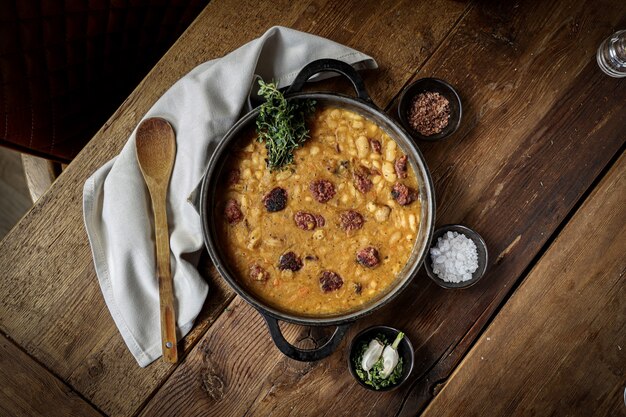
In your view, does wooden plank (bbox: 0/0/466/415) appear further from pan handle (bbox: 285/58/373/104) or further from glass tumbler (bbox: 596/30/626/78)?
glass tumbler (bbox: 596/30/626/78)

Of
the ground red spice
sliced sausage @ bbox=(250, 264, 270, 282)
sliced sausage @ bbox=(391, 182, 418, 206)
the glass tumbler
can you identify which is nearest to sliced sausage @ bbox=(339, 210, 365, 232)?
sliced sausage @ bbox=(391, 182, 418, 206)

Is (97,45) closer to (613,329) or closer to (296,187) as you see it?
(296,187)

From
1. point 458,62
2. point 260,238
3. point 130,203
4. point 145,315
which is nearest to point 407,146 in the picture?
point 458,62

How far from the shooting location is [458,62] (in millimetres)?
2480

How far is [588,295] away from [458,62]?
4.14ft

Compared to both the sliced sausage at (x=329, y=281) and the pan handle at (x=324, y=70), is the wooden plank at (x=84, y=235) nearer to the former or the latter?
the pan handle at (x=324, y=70)

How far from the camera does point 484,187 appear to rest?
2.47 meters

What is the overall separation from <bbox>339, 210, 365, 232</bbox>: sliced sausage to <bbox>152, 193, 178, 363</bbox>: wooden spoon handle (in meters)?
0.79

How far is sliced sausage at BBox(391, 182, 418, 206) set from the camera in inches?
88.4

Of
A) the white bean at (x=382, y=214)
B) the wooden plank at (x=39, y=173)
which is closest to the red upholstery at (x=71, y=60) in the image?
the wooden plank at (x=39, y=173)

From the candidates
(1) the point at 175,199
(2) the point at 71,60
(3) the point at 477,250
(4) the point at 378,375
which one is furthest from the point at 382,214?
(2) the point at 71,60

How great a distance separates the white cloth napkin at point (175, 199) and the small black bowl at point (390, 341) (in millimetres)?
724

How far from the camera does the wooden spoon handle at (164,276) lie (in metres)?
2.32

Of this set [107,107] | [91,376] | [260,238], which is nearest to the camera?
[260,238]
